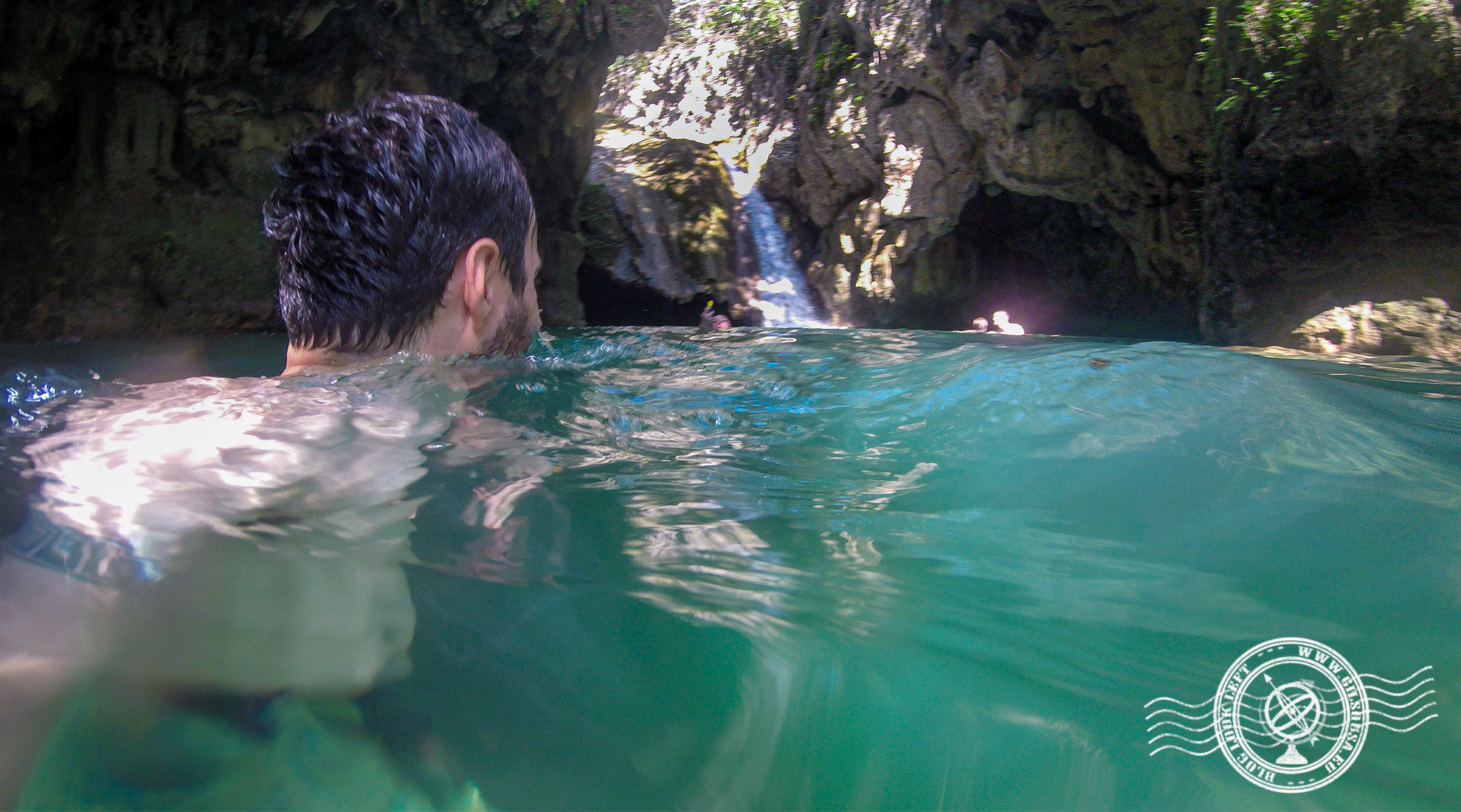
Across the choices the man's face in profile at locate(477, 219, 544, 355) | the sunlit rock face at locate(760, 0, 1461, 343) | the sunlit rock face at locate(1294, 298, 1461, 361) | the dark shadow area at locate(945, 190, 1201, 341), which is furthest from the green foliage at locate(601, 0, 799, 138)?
the man's face in profile at locate(477, 219, 544, 355)

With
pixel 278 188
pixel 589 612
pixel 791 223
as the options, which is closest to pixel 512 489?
pixel 589 612

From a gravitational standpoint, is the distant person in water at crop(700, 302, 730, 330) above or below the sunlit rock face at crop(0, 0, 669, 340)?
below

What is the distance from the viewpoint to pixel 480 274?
1.54 m

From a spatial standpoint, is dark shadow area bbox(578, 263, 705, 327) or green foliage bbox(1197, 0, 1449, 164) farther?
dark shadow area bbox(578, 263, 705, 327)

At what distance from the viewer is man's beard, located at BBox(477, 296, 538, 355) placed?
1.65 metres

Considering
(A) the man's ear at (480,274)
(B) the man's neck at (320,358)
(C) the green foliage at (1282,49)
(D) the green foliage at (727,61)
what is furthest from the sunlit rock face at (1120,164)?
(B) the man's neck at (320,358)

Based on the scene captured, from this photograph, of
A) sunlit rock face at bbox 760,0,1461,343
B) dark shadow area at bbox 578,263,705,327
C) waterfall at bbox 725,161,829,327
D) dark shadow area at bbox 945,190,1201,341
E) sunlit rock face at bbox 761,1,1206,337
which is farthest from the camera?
waterfall at bbox 725,161,829,327

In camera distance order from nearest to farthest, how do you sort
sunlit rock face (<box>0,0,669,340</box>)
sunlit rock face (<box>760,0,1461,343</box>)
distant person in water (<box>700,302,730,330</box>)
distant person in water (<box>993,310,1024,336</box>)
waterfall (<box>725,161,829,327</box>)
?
sunlit rock face (<box>760,0,1461,343</box>) < sunlit rock face (<box>0,0,669,340</box>) < distant person in water (<box>700,302,730,330</box>) < distant person in water (<box>993,310,1024,336</box>) < waterfall (<box>725,161,829,327</box>)

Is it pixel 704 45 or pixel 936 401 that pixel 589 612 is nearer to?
pixel 936 401

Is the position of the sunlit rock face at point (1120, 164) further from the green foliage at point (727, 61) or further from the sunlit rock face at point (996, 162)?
the green foliage at point (727, 61)

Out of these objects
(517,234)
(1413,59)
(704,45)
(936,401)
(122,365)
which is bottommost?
(122,365)

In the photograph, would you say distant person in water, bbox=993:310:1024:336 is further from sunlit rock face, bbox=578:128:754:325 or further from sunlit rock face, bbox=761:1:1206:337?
sunlit rock face, bbox=578:128:754:325

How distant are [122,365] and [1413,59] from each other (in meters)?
8.67

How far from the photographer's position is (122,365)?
17.1 feet
